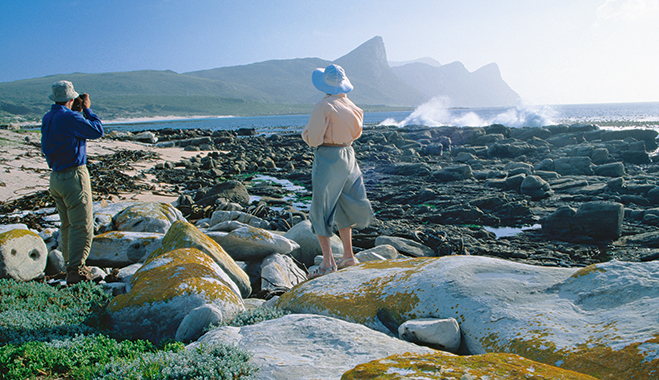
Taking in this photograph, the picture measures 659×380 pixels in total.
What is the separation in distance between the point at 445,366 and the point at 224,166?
56.0 ft

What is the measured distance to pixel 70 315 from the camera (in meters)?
3.23

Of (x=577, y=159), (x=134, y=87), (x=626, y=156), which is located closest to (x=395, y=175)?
(x=577, y=159)

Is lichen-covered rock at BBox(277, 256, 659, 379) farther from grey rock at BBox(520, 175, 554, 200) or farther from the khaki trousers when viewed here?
grey rock at BBox(520, 175, 554, 200)

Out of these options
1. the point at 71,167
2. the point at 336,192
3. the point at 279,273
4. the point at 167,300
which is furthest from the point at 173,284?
the point at 71,167

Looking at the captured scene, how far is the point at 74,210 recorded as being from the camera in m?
4.41

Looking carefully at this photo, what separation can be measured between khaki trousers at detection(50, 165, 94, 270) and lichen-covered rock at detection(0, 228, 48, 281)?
26cm

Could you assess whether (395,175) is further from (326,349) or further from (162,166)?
(326,349)

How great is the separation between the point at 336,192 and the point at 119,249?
3.17 m

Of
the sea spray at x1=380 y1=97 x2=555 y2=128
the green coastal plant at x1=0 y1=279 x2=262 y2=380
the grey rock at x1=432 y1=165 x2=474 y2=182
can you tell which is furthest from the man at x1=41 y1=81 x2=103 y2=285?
the sea spray at x1=380 y1=97 x2=555 y2=128

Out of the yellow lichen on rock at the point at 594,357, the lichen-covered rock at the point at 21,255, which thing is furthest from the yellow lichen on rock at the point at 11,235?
the yellow lichen on rock at the point at 594,357

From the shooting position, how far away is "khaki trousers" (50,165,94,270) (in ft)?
14.1

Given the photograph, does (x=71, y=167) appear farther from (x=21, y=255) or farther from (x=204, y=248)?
(x=204, y=248)

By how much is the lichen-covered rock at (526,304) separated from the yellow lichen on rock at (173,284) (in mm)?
621

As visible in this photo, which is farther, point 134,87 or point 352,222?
point 134,87
